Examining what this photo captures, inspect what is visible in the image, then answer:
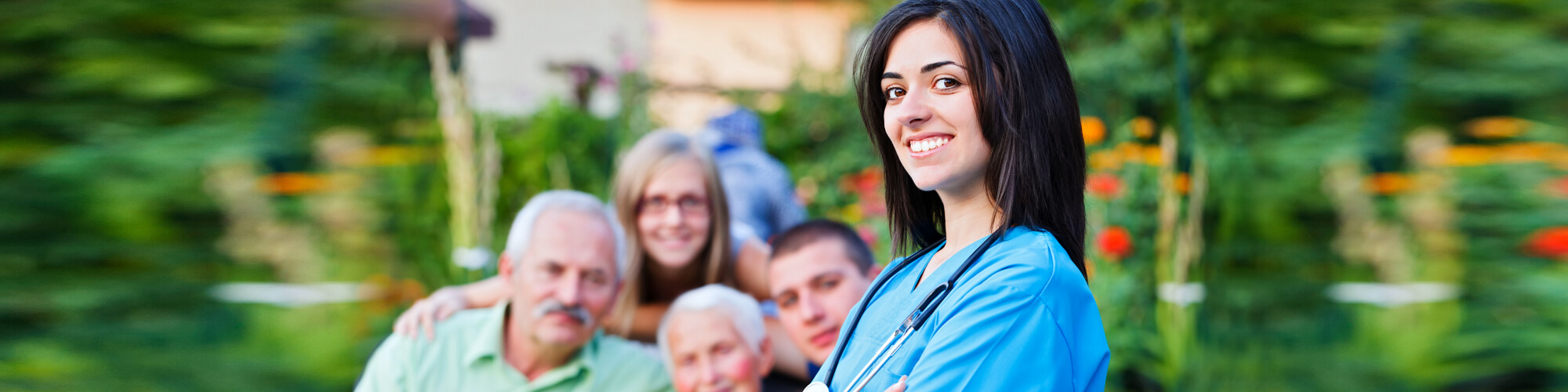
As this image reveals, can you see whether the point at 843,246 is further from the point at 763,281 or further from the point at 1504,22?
the point at 1504,22

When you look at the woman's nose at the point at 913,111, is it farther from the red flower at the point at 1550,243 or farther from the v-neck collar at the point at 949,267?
the red flower at the point at 1550,243

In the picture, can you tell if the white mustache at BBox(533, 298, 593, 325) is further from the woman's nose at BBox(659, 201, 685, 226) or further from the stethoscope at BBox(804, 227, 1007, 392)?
the stethoscope at BBox(804, 227, 1007, 392)

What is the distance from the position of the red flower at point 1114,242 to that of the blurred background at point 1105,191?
0.06 feet

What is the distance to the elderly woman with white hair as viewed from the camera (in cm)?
204

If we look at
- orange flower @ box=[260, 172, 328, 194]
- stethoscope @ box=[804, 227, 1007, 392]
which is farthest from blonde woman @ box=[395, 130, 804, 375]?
stethoscope @ box=[804, 227, 1007, 392]

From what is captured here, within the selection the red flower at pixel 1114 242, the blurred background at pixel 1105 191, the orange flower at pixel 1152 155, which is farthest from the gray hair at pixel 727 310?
the orange flower at pixel 1152 155

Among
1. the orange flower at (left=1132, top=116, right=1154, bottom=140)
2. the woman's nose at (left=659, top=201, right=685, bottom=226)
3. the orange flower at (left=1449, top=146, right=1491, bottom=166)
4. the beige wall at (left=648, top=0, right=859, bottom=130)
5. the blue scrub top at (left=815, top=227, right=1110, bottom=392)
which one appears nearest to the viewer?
the blue scrub top at (left=815, top=227, right=1110, bottom=392)

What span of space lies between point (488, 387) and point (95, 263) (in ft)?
4.04

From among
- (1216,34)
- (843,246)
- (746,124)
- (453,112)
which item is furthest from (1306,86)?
(453,112)

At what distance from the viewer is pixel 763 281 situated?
8.64 ft

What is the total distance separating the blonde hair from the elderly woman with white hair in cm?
39

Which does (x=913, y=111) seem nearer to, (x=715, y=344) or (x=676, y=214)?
(x=715, y=344)

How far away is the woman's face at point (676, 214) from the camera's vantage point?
2.51 metres

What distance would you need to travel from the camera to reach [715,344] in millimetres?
2061
